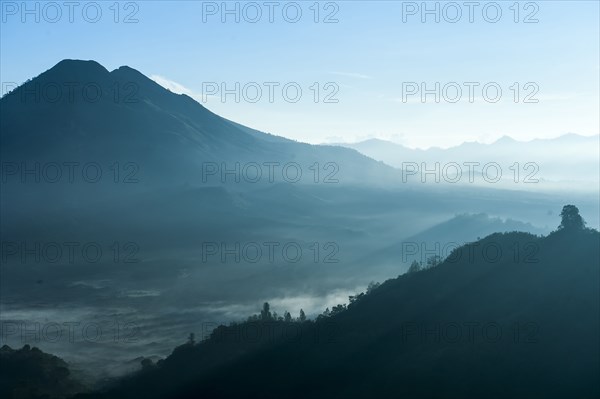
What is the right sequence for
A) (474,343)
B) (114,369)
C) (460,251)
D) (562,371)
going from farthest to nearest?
(114,369), (460,251), (474,343), (562,371)

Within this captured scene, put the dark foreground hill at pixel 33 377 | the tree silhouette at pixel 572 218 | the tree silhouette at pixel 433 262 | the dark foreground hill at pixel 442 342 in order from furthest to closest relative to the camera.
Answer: the tree silhouette at pixel 433 262, the tree silhouette at pixel 572 218, the dark foreground hill at pixel 33 377, the dark foreground hill at pixel 442 342

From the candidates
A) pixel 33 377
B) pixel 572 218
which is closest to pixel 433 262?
pixel 572 218

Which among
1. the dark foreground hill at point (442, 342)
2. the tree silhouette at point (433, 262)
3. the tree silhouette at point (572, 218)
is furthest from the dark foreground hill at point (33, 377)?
the tree silhouette at point (572, 218)

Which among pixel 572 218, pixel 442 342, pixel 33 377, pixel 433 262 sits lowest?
pixel 33 377

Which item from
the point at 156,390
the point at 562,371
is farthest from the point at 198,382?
the point at 562,371

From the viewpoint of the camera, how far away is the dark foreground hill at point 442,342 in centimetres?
7775

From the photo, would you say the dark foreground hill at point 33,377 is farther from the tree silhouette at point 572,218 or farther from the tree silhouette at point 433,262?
the tree silhouette at point 572,218

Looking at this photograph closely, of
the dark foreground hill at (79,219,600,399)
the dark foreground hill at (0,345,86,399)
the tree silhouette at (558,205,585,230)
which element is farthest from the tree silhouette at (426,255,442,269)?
the dark foreground hill at (0,345,86,399)

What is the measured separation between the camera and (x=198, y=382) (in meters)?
94.2

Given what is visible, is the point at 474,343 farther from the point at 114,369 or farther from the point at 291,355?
the point at 114,369

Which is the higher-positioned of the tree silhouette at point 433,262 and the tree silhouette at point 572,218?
the tree silhouette at point 572,218

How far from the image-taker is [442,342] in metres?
89.4

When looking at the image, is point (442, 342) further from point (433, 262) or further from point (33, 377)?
point (33, 377)

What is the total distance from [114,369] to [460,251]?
8610 centimetres
